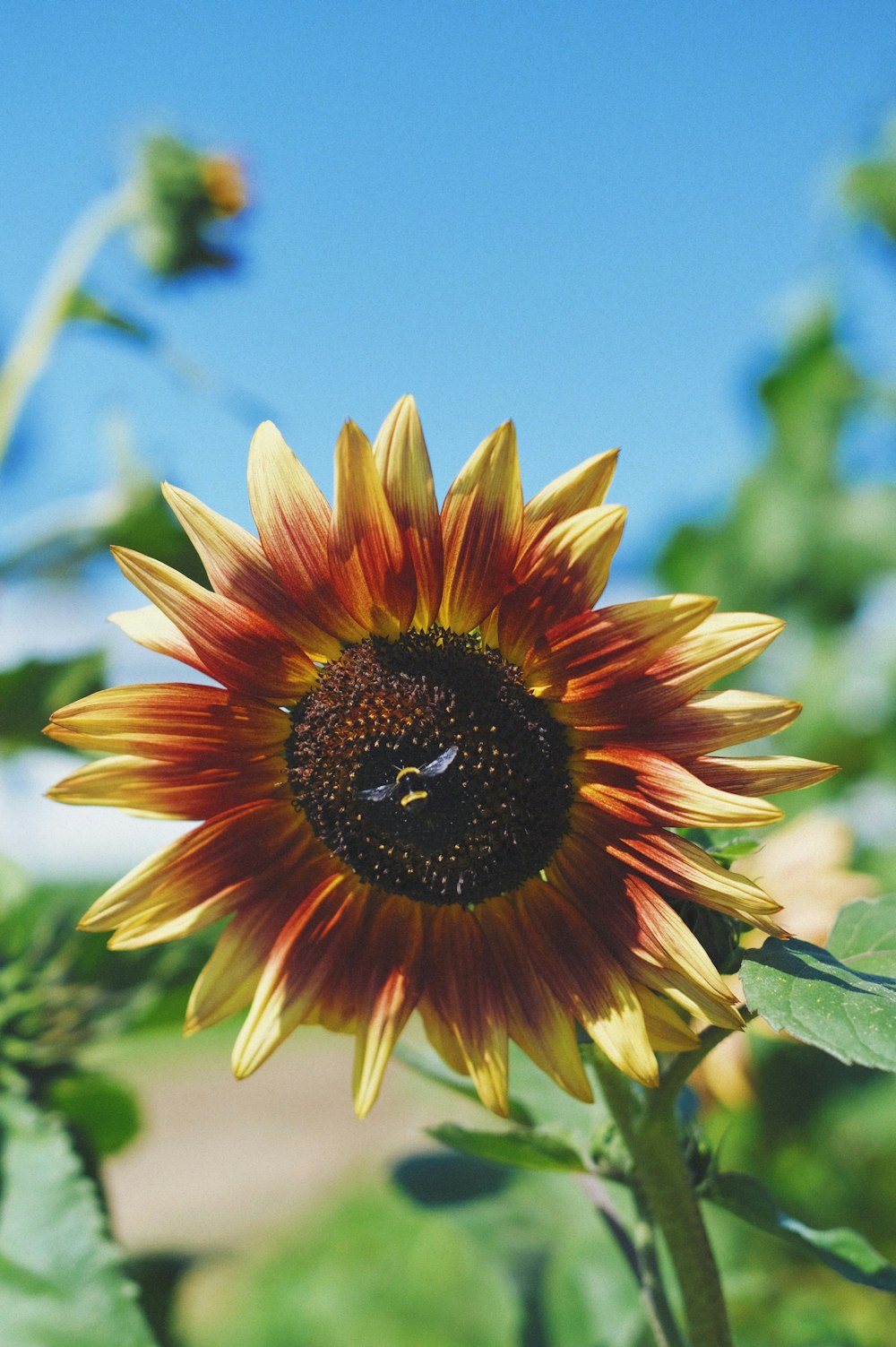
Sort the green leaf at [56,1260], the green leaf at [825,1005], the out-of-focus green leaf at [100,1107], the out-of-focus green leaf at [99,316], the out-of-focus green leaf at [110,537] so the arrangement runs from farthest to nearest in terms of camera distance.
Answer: the out-of-focus green leaf at [99,316]
the out-of-focus green leaf at [110,537]
the out-of-focus green leaf at [100,1107]
the green leaf at [56,1260]
the green leaf at [825,1005]

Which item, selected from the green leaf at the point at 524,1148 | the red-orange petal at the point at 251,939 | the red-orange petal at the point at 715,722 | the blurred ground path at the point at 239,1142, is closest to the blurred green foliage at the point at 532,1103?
the green leaf at the point at 524,1148

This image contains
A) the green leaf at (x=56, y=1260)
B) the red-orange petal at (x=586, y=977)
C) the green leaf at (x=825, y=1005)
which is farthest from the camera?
the green leaf at (x=56, y=1260)

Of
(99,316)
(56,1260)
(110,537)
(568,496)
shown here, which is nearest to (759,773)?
(568,496)

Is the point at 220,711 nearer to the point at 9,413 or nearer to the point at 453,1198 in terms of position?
the point at 453,1198

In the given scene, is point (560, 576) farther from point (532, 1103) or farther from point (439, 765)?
point (532, 1103)

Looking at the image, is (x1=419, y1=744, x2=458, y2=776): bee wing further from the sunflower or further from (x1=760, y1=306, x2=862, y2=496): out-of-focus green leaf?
(x1=760, y1=306, x2=862, y2=496): out-of-focus green leaf

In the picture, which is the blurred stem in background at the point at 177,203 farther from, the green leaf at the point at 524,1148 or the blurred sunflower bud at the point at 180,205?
the green leaf at the point at 524,1148

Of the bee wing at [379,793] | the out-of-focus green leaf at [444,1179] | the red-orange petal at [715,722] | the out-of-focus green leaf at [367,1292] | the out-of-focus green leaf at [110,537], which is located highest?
the out-of-focus green leaf at [110,537]

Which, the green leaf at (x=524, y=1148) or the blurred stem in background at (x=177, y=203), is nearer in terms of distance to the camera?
the green leaf at (x=524, y=1148)
